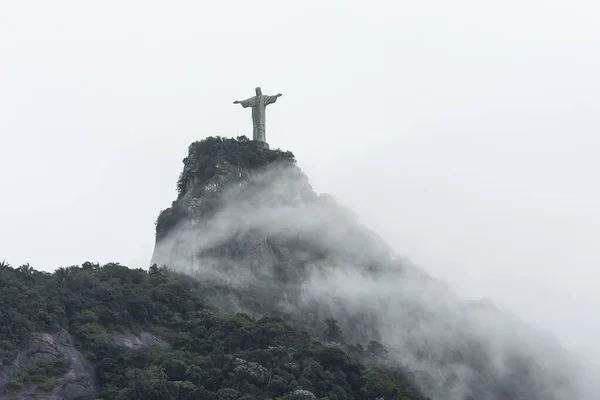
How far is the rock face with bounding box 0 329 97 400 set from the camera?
54.9m

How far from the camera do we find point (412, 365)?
2842 inches

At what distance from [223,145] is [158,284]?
16580 millimetres

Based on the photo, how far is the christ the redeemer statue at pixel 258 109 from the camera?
3339 inches

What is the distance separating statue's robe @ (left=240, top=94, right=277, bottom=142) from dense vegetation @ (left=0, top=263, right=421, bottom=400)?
18.1 metres

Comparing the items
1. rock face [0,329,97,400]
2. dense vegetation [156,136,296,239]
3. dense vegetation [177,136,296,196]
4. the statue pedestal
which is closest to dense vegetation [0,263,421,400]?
rock face [0,329,97,400]

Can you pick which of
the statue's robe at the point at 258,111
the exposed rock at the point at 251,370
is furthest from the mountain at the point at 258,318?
the statue's robe at the point at 258,111

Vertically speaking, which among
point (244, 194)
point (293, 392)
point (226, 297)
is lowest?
point (293, 392)

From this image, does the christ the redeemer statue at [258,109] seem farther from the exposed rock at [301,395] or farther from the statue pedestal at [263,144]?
the exposed rock at [301,395]

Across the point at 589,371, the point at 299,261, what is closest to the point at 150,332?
the point at 299,261

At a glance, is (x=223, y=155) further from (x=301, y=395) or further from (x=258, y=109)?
(x=301, y=395)

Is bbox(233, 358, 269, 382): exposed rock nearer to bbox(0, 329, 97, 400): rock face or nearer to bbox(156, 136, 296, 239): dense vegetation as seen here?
bbox(0, 329, 97, 400): rock face

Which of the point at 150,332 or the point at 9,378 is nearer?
the point at 9,378

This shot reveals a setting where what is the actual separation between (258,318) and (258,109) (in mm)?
19644

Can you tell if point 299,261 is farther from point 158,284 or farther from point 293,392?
point 293,392
